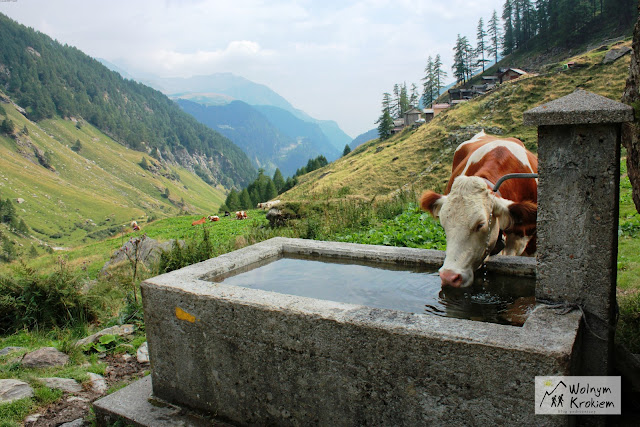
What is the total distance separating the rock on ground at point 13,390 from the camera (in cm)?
392

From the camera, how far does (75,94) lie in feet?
533

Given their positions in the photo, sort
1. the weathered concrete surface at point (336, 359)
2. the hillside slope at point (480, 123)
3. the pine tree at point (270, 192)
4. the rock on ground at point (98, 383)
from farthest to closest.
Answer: the pine tree at point (270, 192), the hillside slope at point (480, 123), the rock on ground at point (98, 383), the weathered concrete surface at point (336, 359)

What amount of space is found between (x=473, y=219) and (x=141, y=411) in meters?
3.12

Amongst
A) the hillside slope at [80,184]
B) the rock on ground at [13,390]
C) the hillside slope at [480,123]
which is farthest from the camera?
the hillside slope at [80,184]

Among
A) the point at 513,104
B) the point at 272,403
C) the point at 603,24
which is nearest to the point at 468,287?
the point at 272,403

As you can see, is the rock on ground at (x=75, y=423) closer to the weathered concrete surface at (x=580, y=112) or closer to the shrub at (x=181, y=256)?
the shrub at (x=181, y=256)

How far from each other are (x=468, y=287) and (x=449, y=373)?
1.55 metres

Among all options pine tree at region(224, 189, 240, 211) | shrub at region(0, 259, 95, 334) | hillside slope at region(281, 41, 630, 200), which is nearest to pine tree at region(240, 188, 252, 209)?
pine tree at region(224, 189, 240, 211)

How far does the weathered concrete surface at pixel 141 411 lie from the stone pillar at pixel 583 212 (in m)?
2.49

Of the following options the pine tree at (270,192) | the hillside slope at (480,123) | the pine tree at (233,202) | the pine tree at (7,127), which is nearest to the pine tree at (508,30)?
the hillside slope at (480,123)

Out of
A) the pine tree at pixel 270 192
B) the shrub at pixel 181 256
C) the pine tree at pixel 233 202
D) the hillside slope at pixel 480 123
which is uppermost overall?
the hillside slope at pixel 480 123

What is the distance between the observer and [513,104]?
1794 inches

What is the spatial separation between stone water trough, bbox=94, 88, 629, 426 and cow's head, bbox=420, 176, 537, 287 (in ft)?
3.41

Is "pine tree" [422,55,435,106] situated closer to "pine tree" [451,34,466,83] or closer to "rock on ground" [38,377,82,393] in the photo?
"pine tree" [451,34,466,83]
